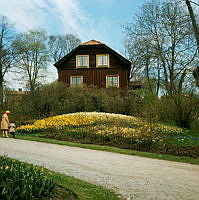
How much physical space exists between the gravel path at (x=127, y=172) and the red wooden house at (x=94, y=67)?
23420mm

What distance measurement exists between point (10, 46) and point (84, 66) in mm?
10185

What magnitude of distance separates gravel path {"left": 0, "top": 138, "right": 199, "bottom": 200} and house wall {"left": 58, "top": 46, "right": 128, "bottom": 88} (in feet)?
76.8

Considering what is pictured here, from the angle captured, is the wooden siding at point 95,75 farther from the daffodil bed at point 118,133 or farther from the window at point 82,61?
the daffodil bed at point 118,133

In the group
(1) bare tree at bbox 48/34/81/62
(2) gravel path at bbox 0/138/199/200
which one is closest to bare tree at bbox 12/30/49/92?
(1) bare tree at bbox 48/34/81/62

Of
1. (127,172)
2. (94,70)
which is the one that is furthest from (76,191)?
(94,70)

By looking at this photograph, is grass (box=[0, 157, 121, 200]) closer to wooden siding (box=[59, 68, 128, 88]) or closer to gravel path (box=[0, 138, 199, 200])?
gravel path (box=[0, 138, 199, 200])

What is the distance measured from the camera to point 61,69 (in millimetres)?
34750

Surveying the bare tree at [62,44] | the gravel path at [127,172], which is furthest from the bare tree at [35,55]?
the gravel path at [127,172]

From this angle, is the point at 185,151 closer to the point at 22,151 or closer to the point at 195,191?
the point at 195,191

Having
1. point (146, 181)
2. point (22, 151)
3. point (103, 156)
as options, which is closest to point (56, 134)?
point (22, 151)

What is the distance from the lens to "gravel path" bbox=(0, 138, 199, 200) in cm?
585

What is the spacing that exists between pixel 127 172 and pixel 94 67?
27.4m

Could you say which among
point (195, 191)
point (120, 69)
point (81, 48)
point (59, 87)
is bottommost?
point (195, 191)

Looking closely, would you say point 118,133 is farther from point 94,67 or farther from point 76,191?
point 94,67
